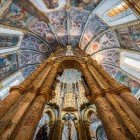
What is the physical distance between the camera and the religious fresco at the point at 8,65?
13467 millimetres

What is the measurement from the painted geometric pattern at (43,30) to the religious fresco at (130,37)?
4950 mm

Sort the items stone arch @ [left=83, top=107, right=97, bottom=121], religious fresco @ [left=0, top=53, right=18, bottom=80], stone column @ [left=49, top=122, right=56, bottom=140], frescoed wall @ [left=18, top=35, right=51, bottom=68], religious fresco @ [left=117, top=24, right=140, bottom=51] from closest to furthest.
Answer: stone column @ [left=49, top=122, right=56, bottom=140], stone arch @ [left=83, top=107, right=97, bottom=121], religious fresco @ [left=117, top=24, right=140, bottom=51], religious fresco @ [left=0, top=53, right=18, bottom=80], frescoed wall @ [left=18, top=35, right=51, bottom=68]

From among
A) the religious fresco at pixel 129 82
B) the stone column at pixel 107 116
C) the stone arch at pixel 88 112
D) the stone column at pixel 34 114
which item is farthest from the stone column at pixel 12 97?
the religious fresco at pixel 129 82

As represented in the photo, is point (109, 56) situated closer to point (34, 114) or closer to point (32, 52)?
point (32, 52)

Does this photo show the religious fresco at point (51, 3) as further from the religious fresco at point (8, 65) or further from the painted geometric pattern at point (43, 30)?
the religious fresco at point (8, 65)

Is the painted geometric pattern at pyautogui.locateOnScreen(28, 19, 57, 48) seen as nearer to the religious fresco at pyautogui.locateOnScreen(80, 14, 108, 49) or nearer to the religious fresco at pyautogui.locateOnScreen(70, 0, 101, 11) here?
the religious fresco at pyautogui.locateOnScreen(80, 14, 108, 49)

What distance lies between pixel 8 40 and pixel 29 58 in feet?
8.77

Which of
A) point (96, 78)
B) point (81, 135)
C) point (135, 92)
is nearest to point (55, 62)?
point (96, 78)

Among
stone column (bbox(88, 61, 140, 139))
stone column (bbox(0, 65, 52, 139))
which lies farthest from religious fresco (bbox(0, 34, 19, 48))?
stone column (bbox(88, 61, 140, 139))

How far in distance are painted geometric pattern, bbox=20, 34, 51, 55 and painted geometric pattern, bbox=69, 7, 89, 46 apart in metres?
2.20

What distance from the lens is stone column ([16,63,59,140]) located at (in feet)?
14.0

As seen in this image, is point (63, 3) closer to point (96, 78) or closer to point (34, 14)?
point (34, 14)

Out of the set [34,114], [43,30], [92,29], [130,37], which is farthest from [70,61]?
[34,114]

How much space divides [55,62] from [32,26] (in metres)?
5.10
